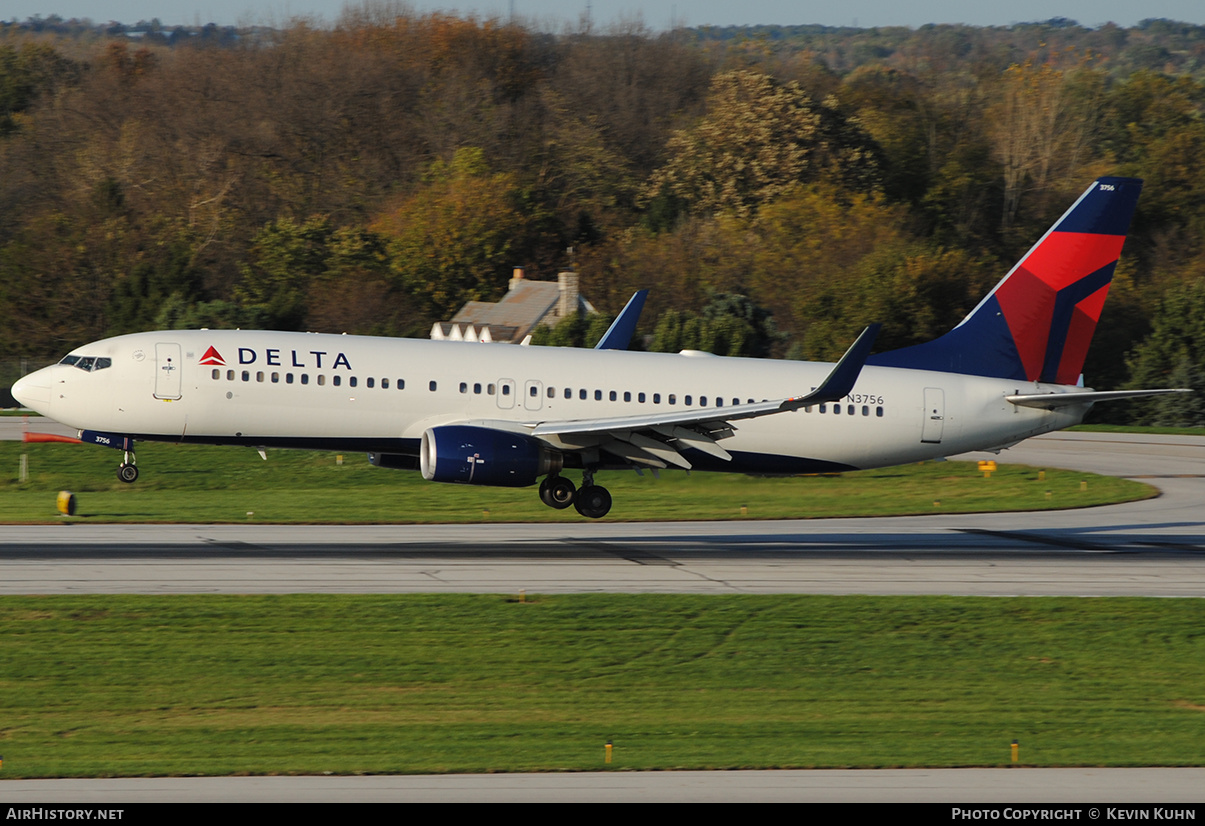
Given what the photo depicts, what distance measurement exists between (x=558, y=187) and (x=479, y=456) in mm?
100770

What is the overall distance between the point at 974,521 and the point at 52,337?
217 feet

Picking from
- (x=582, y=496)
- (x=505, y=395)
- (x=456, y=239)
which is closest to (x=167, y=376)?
(x=505, y=395)

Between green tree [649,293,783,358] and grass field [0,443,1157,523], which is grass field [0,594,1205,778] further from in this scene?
green tree [649,293,783,358]

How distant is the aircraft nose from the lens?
3569 centimetres

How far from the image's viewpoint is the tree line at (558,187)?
302ft

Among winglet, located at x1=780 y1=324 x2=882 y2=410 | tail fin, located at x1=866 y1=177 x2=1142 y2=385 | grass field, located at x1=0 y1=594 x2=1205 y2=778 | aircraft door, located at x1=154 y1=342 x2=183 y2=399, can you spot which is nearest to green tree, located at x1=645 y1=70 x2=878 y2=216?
tail fin, located at x1=866 y1=177 x2=1142 y2=385

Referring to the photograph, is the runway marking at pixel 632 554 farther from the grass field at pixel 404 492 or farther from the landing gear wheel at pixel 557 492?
the grass field at pixel 404 492

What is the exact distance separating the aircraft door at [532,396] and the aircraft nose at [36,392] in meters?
12.3

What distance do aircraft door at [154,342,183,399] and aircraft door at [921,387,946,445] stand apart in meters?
20.5

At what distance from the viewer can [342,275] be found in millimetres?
101500


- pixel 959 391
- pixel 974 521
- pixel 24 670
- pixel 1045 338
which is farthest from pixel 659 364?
pixel 24 670

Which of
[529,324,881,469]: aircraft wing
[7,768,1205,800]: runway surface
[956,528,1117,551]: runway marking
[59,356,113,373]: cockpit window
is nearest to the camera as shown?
[7,768,1205,800]: runway surface

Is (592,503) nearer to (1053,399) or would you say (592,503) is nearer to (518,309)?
(1053,399)

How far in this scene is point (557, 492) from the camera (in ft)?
125
